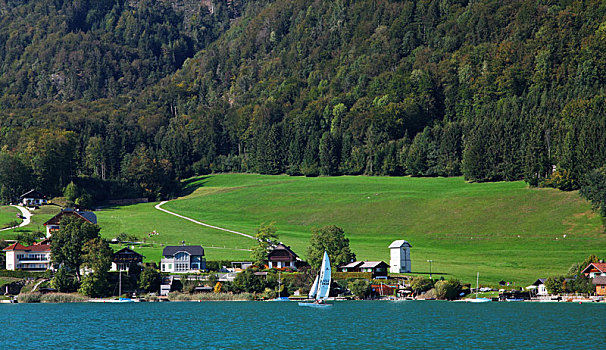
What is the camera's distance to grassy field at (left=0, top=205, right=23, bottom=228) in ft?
537

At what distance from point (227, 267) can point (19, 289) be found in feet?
101

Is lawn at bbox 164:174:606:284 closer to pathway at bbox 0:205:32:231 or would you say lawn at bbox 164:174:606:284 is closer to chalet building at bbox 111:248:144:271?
chalet building at bbox 111:248:144:271

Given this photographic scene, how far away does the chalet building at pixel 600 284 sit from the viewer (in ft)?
359

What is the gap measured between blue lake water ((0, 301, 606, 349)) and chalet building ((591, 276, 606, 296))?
27.2 ft

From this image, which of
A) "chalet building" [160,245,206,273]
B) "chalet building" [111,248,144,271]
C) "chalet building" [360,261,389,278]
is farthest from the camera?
"chalet building" [160,245,206,273]

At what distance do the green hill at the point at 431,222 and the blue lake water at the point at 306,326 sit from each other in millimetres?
21894

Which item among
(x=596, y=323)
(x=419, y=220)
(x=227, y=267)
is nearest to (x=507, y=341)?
(x=596, y=323)

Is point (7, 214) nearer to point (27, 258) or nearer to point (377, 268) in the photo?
point (27, 258)

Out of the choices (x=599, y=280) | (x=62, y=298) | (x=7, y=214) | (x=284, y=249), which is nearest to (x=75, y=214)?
(x=7, y=214)

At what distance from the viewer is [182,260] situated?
128625 mm

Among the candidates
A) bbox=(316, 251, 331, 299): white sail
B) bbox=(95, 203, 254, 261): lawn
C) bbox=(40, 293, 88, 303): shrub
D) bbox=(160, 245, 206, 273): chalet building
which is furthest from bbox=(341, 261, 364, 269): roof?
bbox=(40, 293, 88, 303): shrub

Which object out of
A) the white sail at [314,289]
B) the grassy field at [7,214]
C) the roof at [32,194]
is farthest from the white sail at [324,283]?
the roof at [32,194]

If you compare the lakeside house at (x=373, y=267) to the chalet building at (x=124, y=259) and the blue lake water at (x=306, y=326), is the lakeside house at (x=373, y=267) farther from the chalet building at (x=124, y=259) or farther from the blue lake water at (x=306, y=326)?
the chalet building at (x=124, y=259)

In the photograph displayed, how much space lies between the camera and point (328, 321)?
286 feet
